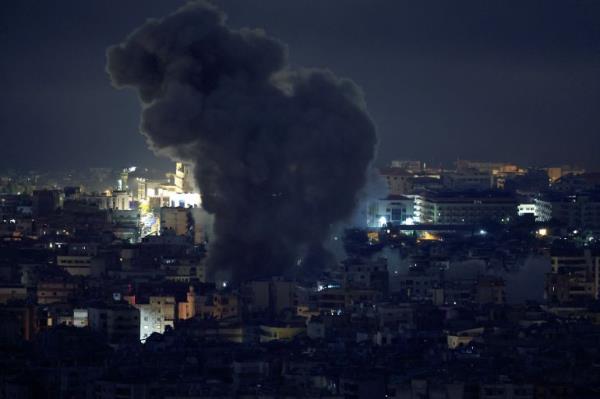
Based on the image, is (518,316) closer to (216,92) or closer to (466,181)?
(216,92)

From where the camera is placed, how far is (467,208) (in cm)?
6912

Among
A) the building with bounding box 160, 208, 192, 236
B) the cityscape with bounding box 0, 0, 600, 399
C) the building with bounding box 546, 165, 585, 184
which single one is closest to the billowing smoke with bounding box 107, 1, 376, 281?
the cityscape with bounding box 0, 0, 600, 399

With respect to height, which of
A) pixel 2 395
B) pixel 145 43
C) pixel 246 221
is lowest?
pixel 2 395

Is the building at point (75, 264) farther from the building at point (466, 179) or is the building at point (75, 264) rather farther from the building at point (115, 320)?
the building at point (466, 179)

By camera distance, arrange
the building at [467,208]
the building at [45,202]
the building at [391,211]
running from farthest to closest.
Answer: the building at [45,202] → the building at [467,208] → the building at [391,211]

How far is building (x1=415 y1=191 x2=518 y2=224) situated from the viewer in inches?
2672

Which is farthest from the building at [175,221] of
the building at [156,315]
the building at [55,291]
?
the building at [156,315]

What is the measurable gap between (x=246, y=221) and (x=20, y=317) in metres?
9.43

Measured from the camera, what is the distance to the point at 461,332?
130 feet

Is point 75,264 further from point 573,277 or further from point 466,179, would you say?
point 466,179

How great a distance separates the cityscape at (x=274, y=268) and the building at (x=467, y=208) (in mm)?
73

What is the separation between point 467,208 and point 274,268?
19.9m

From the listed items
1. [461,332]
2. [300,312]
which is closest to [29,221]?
[300,312]

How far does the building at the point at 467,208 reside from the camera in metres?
67.9
